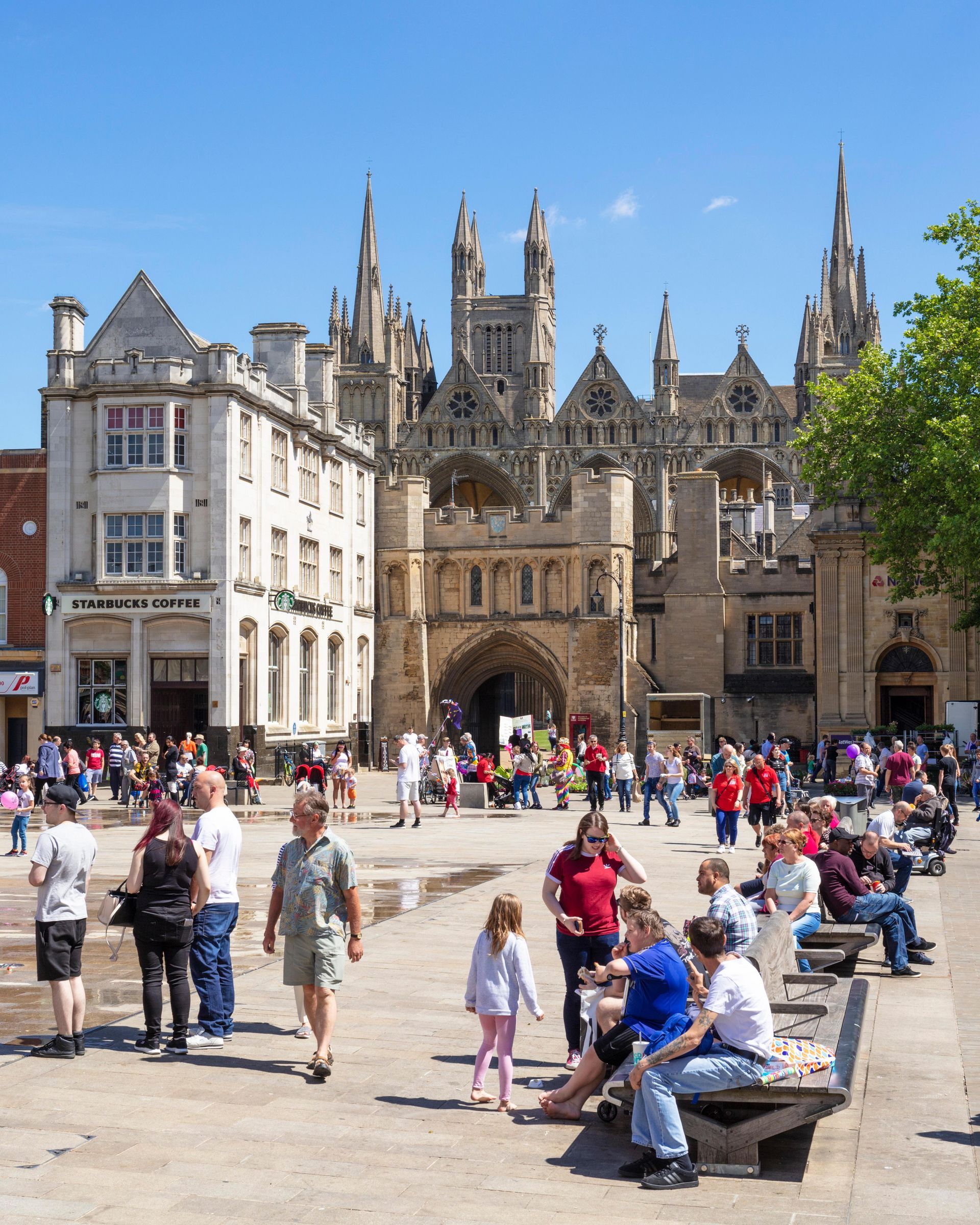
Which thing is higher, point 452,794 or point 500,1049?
point 452,794

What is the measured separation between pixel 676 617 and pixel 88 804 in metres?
22.2

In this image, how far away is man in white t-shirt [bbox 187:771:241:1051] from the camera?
8758 mm

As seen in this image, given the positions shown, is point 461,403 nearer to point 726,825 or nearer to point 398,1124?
point 726,825

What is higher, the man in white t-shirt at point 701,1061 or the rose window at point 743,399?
the rose window at point 743,399

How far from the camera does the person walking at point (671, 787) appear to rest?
2569cm

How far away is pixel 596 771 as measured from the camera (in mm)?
26531

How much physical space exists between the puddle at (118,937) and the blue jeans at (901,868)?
4.61 meters

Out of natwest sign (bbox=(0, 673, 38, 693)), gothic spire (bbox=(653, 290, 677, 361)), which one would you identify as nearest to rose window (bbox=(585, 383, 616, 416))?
gothic spire (bbox=(653, 290, 677, 361))

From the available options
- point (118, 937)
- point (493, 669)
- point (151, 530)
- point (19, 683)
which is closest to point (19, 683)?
point (19, 683)

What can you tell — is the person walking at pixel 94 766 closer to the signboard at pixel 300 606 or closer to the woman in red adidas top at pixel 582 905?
the signboard at pixel 300 606

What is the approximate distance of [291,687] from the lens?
39750 mm

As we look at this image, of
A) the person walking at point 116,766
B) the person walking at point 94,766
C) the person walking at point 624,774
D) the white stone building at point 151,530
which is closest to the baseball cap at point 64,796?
the person walking at point 624,774

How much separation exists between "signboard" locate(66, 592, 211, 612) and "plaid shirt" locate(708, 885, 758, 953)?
1111 inches

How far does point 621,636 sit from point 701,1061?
3726 centimetres
